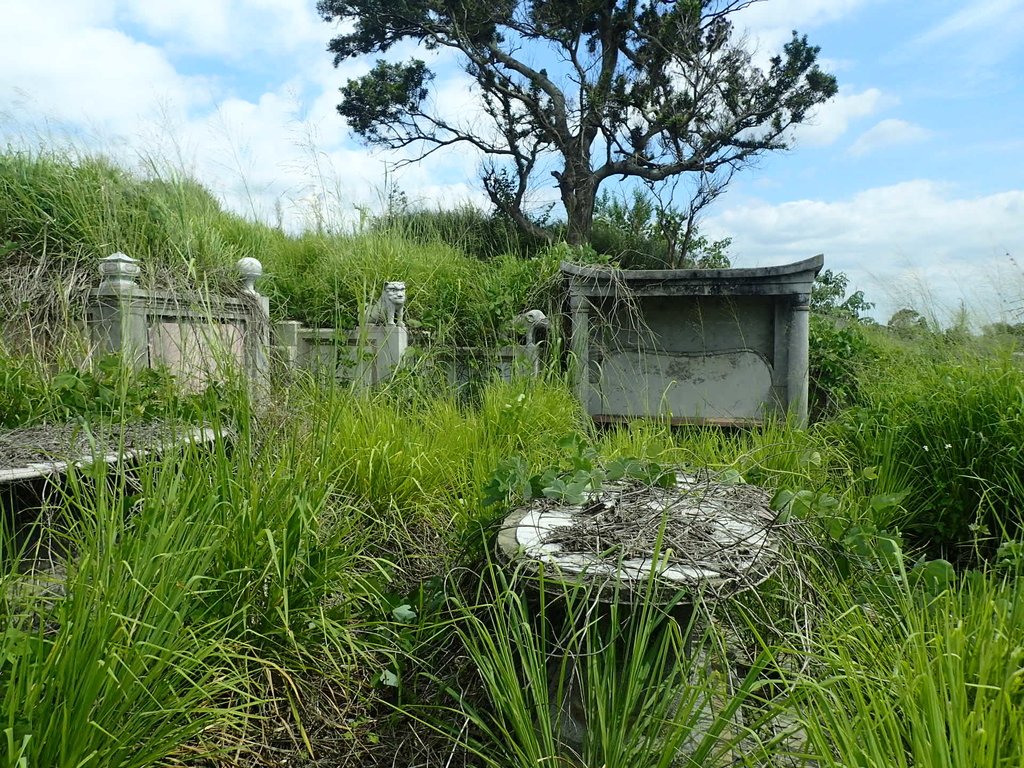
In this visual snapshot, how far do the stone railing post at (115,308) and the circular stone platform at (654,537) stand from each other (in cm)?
289

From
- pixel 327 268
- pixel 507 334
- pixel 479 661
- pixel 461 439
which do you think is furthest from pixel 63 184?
pixel 479 661

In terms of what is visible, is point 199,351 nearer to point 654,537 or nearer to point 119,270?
point 119,270

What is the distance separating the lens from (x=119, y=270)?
13.4ft

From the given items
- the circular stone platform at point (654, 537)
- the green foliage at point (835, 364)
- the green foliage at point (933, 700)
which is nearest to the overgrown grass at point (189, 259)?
the circular stone platform at point (654, 537)

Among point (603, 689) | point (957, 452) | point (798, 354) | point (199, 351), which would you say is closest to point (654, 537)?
point (603, 689)

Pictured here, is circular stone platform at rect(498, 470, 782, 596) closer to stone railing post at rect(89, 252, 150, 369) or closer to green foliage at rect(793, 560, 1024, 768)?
green foliage at rect(793, 560, 1024, 768)

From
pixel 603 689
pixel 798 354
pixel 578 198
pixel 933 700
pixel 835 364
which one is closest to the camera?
pixel 933 700

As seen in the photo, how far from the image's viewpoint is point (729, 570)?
5.91 feet

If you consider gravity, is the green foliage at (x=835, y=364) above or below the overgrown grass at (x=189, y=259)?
below

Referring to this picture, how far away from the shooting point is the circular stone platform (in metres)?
1.74

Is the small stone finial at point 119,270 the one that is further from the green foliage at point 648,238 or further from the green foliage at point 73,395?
the green foliage at point 648,238

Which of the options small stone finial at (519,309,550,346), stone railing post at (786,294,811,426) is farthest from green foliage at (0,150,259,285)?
stone railing post at (786,294,811,426)

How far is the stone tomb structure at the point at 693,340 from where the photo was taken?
4801 millimetres

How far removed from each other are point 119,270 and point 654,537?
358cm
